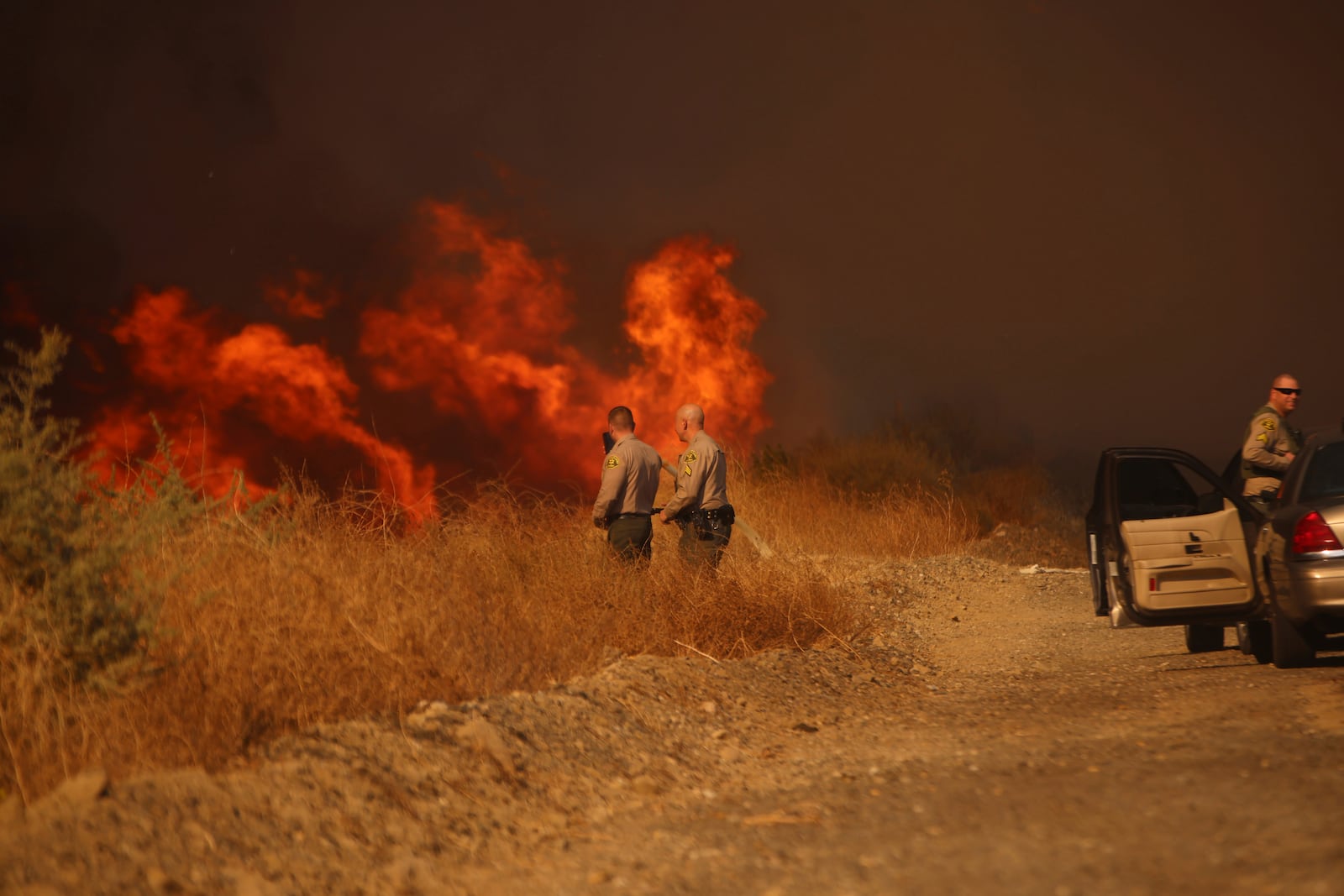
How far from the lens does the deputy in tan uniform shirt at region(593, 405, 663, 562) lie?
10023 millimetres

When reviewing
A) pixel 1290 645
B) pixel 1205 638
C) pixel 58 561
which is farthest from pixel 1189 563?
pixel 58 561

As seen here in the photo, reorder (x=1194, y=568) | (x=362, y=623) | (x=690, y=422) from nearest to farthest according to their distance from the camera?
(x=362, y=623) < (x=1194, y=568) < (x=690, y=422)

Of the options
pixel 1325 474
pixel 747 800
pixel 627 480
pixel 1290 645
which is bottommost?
pixel 747 800

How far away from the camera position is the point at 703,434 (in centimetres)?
1085

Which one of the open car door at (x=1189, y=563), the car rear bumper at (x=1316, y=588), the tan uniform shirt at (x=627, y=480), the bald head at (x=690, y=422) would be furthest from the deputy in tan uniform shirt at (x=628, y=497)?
the car rear bumper at (x=1316, y=588)

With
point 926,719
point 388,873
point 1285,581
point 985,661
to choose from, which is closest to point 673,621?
point 926,719

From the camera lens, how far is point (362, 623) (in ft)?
21.4

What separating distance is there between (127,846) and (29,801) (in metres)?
0.60

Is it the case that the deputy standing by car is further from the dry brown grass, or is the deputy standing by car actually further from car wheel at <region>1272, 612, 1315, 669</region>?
the dry brown grass

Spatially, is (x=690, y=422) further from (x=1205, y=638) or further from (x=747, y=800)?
(x=747, y=800)

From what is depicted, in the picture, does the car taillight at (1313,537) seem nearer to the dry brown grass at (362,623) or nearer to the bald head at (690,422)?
the dry brown grass at (362,623)

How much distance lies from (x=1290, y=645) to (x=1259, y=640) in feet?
2.47

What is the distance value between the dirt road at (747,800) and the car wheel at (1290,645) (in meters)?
0.09

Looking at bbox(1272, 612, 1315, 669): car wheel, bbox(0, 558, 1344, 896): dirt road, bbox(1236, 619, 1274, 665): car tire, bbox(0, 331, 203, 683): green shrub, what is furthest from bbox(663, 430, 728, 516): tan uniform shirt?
bbox(0, 331, 203, 683): green shrub
